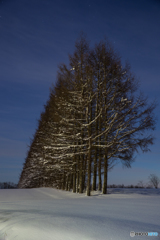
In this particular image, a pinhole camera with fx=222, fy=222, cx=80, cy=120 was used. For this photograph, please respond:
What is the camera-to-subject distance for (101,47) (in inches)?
591

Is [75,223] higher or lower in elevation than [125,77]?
lower

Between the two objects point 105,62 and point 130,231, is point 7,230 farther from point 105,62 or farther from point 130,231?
point 105,62

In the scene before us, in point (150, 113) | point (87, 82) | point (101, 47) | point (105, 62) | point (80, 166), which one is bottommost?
point (80, 166)

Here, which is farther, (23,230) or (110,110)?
(110,110)

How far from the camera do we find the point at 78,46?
15742 millimetres

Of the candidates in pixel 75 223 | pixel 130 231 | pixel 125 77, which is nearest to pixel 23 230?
pixel 75 223

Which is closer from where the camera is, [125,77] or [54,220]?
[54,220]

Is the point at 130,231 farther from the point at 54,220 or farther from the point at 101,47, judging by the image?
the point at 101,47

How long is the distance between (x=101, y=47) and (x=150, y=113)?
18.1 ft

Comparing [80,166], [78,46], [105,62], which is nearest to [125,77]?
[105,62]

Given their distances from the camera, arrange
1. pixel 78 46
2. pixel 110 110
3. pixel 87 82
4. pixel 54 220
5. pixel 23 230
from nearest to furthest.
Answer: pixel 23 230 < pixel 54 220 < pixel 87 82 < pixel 110 110 < pixel 78 46

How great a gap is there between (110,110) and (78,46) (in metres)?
5.20

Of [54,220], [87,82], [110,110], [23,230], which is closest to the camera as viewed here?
[23,230]

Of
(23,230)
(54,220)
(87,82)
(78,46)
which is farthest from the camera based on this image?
(78,46)
